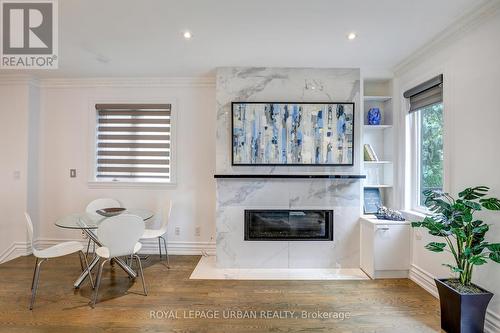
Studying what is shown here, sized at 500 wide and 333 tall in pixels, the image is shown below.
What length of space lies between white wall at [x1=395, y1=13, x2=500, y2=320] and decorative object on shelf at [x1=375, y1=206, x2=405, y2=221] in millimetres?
406

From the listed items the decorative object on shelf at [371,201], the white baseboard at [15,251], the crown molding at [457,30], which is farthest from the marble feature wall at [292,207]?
the white baseboard at [15,251]

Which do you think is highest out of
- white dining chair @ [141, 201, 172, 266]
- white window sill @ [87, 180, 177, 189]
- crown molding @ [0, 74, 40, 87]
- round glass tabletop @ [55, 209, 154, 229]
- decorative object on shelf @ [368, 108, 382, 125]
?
crown molding @ [0, 74, 40, 87]

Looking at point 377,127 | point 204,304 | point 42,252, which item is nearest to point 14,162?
point 42,252

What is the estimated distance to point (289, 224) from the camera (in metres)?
3.43

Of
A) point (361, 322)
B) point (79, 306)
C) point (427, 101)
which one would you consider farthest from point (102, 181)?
point (427, 101)

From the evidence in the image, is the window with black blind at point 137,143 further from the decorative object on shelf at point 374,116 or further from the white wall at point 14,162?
the decorative object on shelf at point 374,116

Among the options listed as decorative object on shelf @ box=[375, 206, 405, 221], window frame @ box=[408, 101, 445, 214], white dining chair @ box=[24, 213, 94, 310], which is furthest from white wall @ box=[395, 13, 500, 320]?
white dining chair @ box=[24, 213, 94, 310]

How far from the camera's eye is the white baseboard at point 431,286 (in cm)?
202

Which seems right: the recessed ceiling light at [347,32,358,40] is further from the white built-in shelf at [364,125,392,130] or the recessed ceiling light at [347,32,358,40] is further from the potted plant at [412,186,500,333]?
the potted plant at [412,186,500,333]

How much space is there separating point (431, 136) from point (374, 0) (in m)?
1.69

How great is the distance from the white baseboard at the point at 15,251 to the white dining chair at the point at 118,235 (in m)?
2.05
